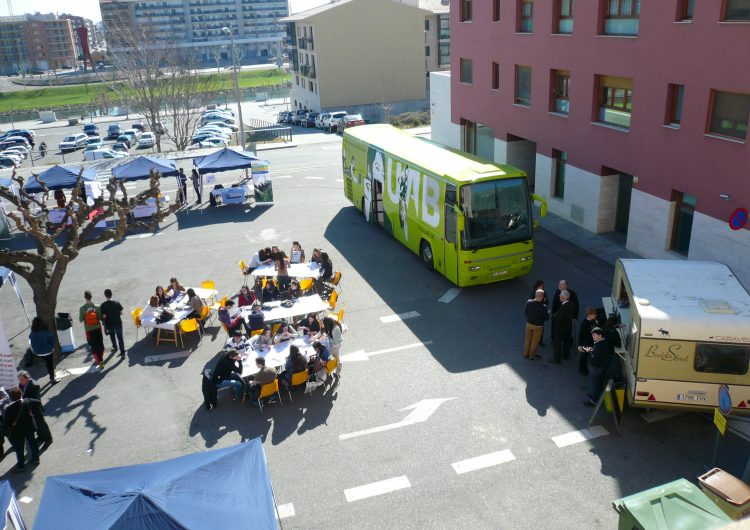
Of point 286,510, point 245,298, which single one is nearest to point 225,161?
point 245,298

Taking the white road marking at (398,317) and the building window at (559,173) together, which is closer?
the white road marking at (398,317)

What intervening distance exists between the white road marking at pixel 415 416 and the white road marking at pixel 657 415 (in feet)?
11.8

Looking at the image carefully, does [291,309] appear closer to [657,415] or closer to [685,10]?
[657,415]

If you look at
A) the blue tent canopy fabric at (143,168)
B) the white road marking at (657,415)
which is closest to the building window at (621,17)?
the white road marking at (657,415)

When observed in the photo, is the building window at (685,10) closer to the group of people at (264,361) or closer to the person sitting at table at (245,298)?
the group of people at (264,361)

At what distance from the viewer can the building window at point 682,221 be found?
17.2 m

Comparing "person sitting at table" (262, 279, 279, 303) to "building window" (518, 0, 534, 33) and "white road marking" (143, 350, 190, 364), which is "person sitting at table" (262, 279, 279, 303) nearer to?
"white road marking" (143, 350, 190, 364)

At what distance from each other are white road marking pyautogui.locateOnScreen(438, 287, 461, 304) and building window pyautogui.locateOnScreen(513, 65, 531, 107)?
36.7ft

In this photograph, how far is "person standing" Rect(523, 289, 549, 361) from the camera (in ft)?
41.8

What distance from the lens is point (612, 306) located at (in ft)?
42.7

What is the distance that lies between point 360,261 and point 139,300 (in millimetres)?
6683

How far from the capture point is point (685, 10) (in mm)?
16266

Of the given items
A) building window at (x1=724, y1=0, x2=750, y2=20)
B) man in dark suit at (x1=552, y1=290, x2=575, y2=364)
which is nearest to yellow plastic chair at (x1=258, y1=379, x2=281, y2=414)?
man in dark suit at (x1=552, y1=290, x2=575, y2=364)

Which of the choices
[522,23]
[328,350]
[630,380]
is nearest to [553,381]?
[630,380]
